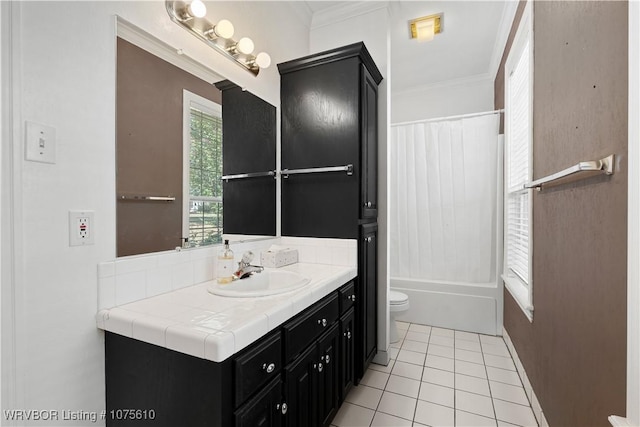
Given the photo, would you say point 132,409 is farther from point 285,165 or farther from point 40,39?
point 285,165

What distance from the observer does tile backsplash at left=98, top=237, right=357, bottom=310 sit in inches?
41.6

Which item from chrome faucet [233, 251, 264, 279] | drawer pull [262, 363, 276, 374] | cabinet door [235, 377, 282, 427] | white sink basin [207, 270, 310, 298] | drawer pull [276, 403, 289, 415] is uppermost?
chrome faucet [233, 251, 264, 279]

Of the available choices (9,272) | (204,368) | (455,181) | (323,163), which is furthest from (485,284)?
(9,272)

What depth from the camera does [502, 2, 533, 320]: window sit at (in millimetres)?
2008

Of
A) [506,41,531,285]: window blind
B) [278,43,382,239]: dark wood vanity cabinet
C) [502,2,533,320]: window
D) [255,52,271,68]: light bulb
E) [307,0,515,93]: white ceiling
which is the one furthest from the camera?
[307,0,515,93]: white ceiling

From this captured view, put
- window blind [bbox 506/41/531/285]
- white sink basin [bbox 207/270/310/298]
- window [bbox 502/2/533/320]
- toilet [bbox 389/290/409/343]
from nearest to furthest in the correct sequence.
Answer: white sink basin [bbox 207/270/310/298], window [bbox 502/2/533/320], window blind [bbox 506/41/531/285], toilet [bbox 389/290/409/343]

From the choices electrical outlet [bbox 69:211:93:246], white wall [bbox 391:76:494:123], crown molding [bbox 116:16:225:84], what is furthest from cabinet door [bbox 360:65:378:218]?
white wall [bbox 391:76:494:123]

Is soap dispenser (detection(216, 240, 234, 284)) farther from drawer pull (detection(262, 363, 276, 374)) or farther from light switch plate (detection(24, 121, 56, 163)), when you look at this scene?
light switch plate (detection(24, 121, 56, 163))

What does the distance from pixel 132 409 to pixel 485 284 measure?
2.93m

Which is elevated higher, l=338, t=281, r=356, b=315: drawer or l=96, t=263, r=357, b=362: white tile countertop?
l=96, t=263, r=357, b=362: white tile countertop

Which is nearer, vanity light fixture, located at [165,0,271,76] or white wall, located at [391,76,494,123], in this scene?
vanity light fixture, located at [165,0,271,76]

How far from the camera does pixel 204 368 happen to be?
84 cm

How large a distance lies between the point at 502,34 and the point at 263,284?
280 centimetres

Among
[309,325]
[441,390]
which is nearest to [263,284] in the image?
[309,325]
